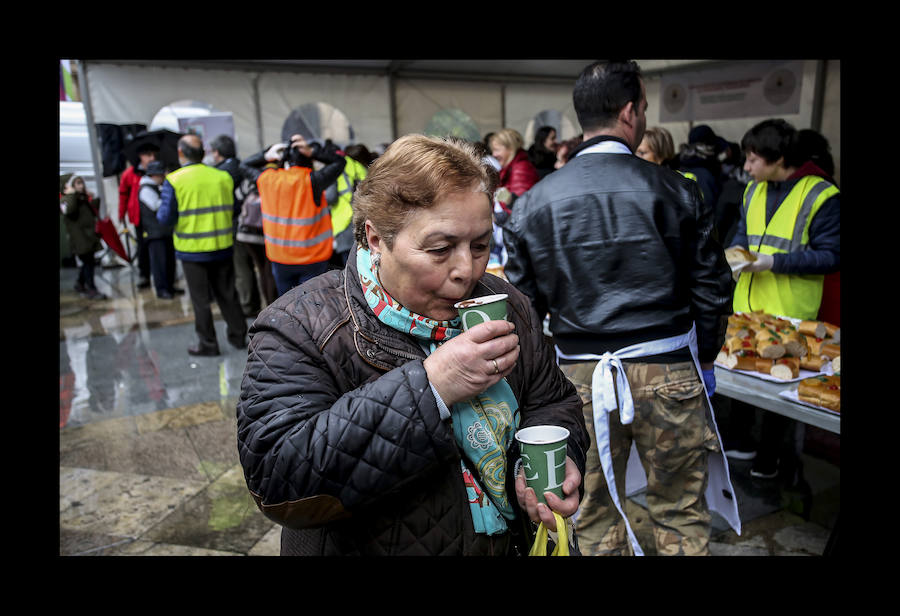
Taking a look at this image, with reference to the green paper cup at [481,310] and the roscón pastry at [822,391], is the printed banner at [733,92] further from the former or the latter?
the green paper cup at [481,310]

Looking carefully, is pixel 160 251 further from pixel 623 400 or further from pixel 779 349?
pixel 779 349

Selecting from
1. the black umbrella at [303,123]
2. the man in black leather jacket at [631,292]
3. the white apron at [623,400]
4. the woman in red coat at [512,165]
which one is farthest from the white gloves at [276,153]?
the black umbrella at [303,123]

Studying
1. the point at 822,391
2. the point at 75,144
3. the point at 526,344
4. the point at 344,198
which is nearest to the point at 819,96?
the point at 344,198

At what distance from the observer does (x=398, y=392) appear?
1.26m

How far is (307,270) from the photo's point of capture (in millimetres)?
6465

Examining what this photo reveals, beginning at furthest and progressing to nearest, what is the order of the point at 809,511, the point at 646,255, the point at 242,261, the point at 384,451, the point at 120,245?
1. the point at 120,245
2. the point at 242,261
3. the point at 809,511
4. the point at 646,255
5. the point at 384,451

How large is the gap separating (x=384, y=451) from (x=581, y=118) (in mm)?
1869

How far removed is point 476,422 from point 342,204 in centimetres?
560

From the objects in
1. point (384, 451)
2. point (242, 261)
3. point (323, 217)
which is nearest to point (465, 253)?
point (384, 451)

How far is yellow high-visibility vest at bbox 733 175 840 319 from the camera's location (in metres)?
→ 3.64

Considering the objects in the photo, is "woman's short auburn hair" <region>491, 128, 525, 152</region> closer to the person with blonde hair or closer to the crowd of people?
the crowd of people

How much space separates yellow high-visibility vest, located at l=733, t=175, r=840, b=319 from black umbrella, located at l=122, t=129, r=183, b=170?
8.41m

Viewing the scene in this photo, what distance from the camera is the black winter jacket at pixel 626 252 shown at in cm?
248

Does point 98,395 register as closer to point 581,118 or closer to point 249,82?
point 581,118
